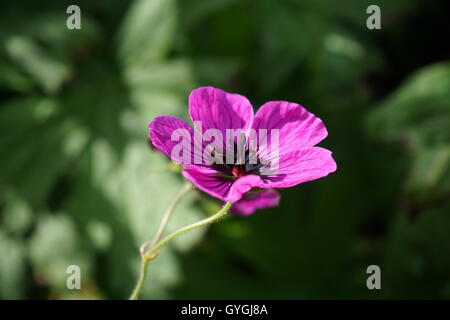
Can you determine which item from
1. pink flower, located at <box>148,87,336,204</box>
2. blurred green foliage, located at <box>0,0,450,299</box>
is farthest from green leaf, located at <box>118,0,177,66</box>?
pink flower, located at <box>148,87,336,204</box>

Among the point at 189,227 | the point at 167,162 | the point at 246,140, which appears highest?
the point at 167,162

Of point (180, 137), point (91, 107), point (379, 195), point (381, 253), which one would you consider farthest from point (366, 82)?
point (180, 137)

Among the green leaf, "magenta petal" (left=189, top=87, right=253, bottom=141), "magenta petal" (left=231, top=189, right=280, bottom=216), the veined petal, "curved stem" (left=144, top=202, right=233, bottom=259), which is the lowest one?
"curved stem" (left=144, top=202, right=233, bottom=259)

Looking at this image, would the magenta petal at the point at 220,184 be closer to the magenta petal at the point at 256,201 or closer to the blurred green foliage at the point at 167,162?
the magenta petal at the point at 256,201

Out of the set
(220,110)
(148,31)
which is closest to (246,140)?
(220,110)

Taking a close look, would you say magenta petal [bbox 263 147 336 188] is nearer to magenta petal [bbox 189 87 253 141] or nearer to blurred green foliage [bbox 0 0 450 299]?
magenta petal [bbox 189 87 253 141]

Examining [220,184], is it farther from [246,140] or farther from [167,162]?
[167,162]

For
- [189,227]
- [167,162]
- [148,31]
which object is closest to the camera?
[189,227]

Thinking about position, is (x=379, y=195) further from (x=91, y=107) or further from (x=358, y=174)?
(x=91, y=107)
